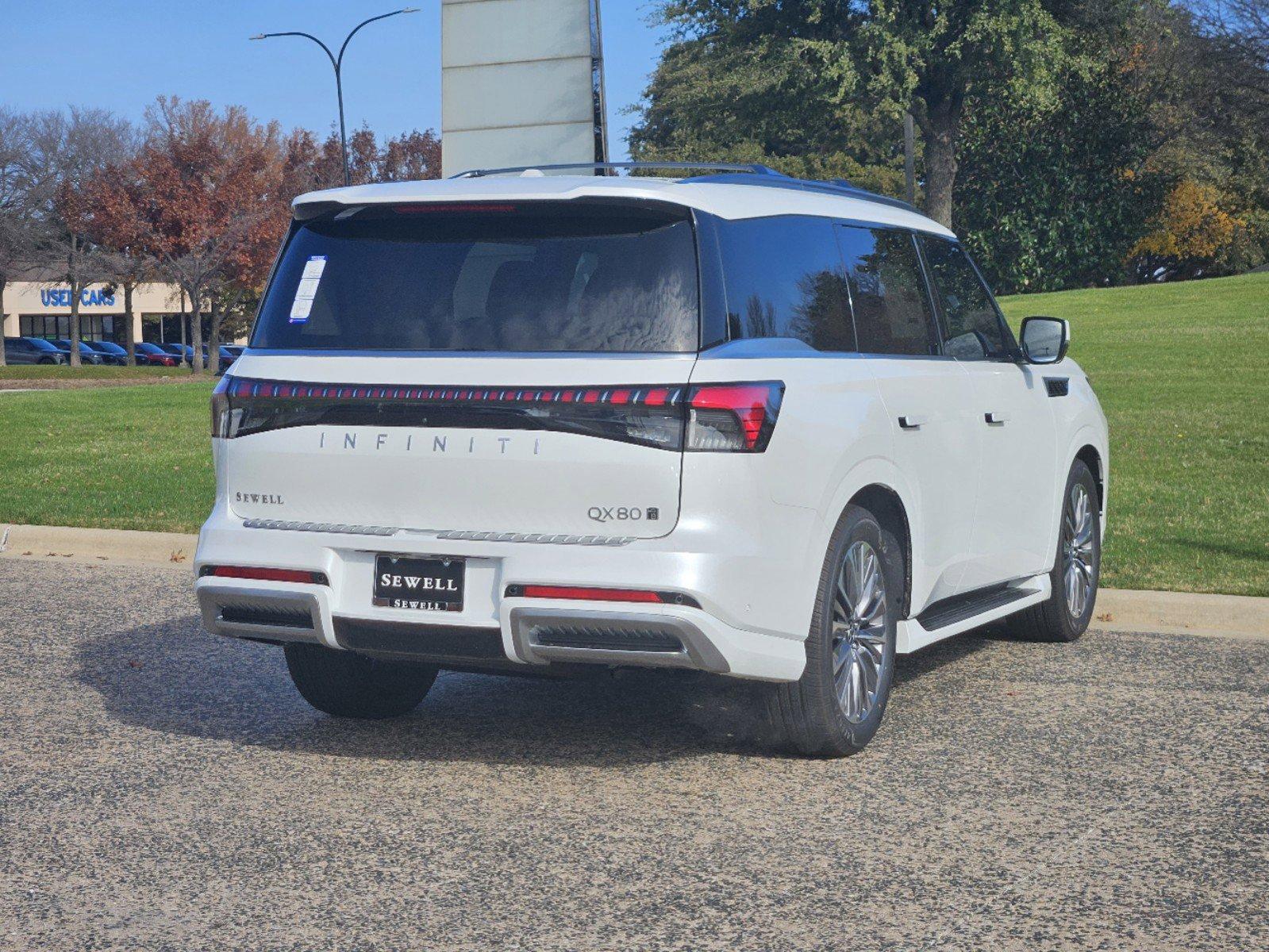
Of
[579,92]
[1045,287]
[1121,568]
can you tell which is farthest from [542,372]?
[1045,287]

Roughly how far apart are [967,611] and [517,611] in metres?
2.44

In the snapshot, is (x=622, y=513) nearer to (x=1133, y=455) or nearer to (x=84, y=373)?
(x=1133, y=455)

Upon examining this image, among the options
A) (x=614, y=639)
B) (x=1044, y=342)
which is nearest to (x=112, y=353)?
(x=1044, y=342)

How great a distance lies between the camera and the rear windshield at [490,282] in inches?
207

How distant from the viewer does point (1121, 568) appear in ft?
31.9

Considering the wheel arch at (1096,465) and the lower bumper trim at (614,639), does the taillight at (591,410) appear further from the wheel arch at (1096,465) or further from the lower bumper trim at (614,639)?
the wheel arch at (1096,465)

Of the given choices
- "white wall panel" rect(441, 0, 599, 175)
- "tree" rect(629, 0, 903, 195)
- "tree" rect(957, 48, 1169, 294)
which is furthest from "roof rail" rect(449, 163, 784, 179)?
"tree" rect(957, 48, 1169, 294)

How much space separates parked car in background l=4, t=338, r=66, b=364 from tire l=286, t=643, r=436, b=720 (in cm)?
7437

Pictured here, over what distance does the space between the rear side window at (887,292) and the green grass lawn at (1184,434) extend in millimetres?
3146

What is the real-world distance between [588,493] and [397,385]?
76 centimetres

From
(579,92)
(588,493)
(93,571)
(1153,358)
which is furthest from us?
(1153,358)

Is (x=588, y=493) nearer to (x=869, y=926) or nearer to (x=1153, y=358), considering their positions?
(x=869, y=926)

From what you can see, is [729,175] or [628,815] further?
[729,175]

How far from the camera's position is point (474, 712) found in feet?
21.9
